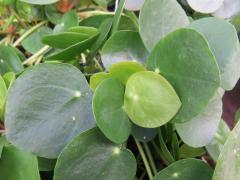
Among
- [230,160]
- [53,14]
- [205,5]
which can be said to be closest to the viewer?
[230,160]

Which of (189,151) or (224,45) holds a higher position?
(224,45)

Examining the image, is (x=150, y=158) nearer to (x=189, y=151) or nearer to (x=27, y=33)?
(x=189, y=151)

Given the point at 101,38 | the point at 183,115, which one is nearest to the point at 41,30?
the point at 101,38

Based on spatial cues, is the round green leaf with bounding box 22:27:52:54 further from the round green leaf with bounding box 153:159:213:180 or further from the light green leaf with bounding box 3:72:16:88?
the round green leaf with bounding box 153:159:213:180

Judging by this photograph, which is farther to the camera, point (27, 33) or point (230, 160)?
point (27, 33)

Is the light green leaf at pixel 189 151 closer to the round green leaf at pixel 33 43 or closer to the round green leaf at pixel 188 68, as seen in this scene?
the round green leaf at pixel 188 68

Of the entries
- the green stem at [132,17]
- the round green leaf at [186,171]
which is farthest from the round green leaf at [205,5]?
the round green leaf at [186,171]

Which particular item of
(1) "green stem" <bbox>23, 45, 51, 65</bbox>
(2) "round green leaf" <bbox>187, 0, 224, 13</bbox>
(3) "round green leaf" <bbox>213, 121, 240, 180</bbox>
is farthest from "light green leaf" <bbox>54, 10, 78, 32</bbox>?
Answer: (3) "round green leaf" <bbox>213, 121, 240, 180</bbox>

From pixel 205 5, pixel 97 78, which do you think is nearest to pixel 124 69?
pixel 97 78
